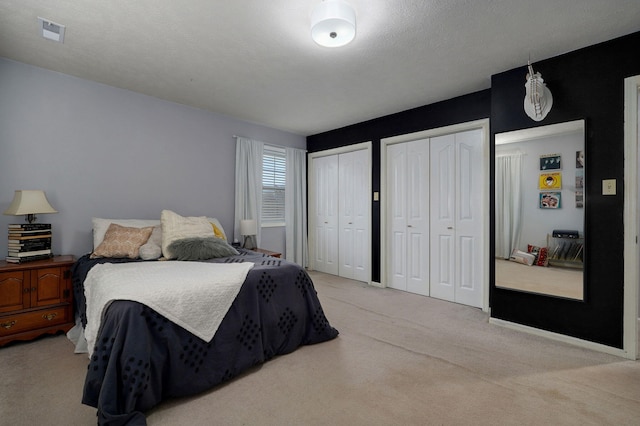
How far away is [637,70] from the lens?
7.61 feet

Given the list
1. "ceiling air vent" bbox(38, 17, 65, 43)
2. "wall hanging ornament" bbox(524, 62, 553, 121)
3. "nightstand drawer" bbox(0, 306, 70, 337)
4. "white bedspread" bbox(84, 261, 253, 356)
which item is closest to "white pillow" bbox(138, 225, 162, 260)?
"white bedspread" bbox(84, 261, 253, 356)

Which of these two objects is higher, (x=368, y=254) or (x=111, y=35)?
(x=111, y=35)

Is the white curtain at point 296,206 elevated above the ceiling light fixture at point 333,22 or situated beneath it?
situated beneath

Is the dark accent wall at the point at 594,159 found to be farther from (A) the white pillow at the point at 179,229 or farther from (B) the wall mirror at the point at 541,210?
(A) the white pillow at the point at 179,229

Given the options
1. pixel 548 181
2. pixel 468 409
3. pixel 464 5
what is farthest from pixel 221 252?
pixel 548 181

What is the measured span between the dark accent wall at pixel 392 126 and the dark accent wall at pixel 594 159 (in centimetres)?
53

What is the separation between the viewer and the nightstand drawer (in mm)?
2439

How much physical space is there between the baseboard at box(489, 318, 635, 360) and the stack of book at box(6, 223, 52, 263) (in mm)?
4306

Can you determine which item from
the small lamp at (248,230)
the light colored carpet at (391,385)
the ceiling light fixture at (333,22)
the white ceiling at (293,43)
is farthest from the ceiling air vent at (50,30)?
the small lamp at (248,230)

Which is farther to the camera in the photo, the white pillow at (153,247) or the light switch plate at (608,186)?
the white pillow at (153,247)

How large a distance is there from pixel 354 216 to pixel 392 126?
1476 millimetres

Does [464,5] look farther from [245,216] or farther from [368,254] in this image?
[245,216]

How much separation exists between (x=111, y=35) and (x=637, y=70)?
4050 mm

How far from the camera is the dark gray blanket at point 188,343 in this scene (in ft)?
5.25
